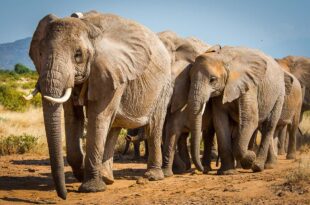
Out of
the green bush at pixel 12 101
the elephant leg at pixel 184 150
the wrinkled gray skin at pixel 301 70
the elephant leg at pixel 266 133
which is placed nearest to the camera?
the elephant leg at pixel 266 133

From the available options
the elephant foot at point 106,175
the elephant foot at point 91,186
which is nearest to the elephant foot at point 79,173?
the elephant foot at point 106,175

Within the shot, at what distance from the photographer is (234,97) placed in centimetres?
1010

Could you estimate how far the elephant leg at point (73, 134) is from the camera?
8125 millimetres

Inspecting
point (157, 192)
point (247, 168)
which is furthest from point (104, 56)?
point (247, 168)

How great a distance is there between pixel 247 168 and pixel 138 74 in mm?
3150

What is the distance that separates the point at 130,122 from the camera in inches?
343

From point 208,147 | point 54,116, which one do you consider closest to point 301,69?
point 208,147

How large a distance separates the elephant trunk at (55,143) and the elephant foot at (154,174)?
264cm

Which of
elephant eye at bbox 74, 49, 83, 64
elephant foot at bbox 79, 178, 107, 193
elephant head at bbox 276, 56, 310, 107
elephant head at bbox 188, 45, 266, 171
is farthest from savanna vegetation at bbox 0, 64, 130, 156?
elephant head at bbox 276, 56, 310, 107

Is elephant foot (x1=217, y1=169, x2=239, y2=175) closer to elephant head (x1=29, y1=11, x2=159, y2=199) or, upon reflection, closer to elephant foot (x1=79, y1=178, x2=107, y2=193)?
elephant head (x1=29, y1=11, x2=159, y2=199)

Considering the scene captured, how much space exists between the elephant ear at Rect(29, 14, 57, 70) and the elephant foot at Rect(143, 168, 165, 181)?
2656 millimetres

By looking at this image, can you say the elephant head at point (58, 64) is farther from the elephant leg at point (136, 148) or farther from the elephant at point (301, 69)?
the elephant at point (301, 69)

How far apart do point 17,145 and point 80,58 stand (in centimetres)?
609

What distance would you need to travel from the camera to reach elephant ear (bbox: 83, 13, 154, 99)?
7.57 meters
